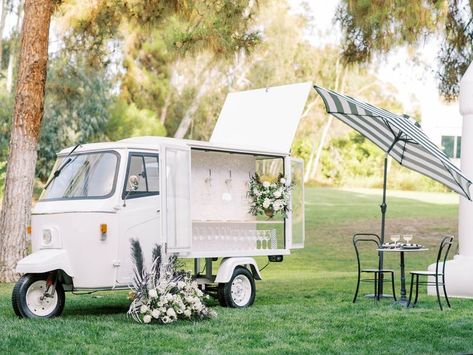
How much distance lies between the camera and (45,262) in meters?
9.44

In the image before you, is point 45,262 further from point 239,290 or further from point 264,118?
point 264,118

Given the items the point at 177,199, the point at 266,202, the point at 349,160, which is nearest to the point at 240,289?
the point at 266,202

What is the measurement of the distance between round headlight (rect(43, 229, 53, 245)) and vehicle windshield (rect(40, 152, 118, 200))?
1.48ft

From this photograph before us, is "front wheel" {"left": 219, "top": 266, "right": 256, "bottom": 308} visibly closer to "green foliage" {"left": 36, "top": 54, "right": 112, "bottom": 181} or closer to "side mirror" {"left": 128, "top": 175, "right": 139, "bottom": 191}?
"side mirror" {"left": 128, "top": 175, "right": 139, "bottom": 191}

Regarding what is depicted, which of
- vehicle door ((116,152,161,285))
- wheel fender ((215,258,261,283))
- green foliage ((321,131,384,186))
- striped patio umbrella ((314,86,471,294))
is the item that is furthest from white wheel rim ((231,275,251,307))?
green foliage ((321,131,384,186))

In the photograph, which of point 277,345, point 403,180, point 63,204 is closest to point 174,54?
point 63,204

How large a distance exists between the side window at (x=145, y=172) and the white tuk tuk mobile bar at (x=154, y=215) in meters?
0.01

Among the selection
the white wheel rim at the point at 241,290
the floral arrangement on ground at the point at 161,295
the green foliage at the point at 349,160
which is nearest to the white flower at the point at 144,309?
the floral arrangement on ground at the point at 161,295

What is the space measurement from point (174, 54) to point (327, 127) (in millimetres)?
30719

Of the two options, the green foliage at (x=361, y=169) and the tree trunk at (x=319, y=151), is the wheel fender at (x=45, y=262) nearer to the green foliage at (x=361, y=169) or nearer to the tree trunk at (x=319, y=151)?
the green foliage at (x=361, y=169)

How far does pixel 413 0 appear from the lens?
15336 millimetres

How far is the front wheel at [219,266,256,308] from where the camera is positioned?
431 inches

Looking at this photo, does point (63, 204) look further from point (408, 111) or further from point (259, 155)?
point (408, 111)

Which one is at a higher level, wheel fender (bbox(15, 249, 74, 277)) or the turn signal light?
the turn signal light
